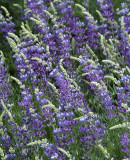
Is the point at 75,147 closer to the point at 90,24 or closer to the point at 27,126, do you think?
the point at 27,126

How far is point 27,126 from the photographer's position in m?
3.97

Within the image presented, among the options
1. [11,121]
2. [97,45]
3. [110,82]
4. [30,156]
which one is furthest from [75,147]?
[97,45]

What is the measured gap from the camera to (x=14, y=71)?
6414mm

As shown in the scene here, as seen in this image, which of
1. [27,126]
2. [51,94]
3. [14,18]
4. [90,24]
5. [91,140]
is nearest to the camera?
[91,140]

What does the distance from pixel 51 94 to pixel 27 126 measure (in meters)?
1.06

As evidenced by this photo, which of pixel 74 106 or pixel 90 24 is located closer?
pixel 74 106

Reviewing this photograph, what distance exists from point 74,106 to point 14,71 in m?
2.77

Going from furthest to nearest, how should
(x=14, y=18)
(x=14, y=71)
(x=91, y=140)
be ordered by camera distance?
(x=14, y=18) → (x=14, y=71) → (x=91, y=140)

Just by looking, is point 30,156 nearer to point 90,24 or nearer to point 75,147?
point 75,147

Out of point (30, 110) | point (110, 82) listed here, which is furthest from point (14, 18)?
point (30, 110)

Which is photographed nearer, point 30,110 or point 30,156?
point 30,110

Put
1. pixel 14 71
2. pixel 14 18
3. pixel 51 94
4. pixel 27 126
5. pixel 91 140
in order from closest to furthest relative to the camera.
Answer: pixel 91 140, pixel 27 126, pixel 51 94, pixel 14 71, pixel 14 18

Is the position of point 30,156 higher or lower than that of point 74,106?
lower

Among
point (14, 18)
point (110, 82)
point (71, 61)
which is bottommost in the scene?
point (110, 82)
